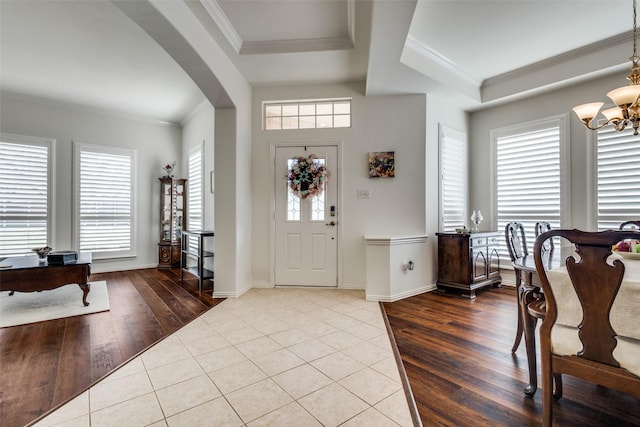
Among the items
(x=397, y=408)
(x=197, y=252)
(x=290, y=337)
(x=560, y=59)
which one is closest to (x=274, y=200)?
(x=197, y=252)

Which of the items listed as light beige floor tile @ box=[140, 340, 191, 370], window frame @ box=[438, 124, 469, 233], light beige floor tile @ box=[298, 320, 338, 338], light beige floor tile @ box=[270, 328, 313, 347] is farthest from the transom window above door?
light beige floor tile @ box=[140, 340, 191, 370]

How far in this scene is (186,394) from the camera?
1.76 m

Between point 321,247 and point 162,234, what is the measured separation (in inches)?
140

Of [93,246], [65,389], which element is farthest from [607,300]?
[93,246]

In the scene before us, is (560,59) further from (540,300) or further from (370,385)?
(370,385)

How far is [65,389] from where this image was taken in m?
1.82

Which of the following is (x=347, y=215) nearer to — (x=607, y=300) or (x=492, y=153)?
(x=492, y=153)

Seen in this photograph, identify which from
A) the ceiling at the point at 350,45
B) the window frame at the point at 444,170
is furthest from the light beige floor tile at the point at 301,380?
the window frame at the point at 444,170

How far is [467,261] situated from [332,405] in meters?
2.89

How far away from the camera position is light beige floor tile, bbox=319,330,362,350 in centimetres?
240

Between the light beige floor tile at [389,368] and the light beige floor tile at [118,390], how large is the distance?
1.48 meters

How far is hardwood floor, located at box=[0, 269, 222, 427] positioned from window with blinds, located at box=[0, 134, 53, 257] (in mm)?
2201

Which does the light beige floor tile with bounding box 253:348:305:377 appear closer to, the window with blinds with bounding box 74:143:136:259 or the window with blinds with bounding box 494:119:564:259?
the window with blinds with bounding box 494:119:564:259

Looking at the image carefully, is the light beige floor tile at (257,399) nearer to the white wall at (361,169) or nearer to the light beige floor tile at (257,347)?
the light beige floor tile at (257,347)
